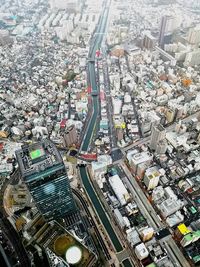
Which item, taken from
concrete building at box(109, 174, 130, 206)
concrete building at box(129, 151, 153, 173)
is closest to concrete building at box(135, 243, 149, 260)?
concrete building at box(109, 174, 130, 206)

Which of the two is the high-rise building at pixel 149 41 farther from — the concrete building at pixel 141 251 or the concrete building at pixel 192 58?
the concrete building at pixel 141 251

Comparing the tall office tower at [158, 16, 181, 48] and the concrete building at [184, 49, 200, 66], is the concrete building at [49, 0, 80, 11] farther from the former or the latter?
the concrete building at [184, 49, 200, 66]

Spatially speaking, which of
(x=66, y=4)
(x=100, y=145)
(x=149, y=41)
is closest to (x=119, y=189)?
(x=100, y=145)

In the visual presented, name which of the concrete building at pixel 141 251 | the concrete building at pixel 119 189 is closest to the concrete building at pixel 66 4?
the concrete building at pixel 119 189

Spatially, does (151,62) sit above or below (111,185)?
above

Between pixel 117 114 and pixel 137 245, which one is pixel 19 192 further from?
pixel 117 114

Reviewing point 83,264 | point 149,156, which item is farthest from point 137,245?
point 149,156

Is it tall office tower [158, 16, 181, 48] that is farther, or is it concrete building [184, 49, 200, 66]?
tall office tower [158, 16, 181, 48]

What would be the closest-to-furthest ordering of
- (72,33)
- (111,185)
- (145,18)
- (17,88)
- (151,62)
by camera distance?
(111,185), (17,88), (151,62), (72,33), (145,18)
